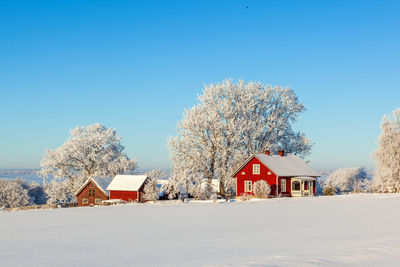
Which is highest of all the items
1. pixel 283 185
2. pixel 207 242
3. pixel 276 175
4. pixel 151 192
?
pixel 276 175

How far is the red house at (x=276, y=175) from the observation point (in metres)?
47.1

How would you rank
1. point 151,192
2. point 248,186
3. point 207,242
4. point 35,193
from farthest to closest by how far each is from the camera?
point 35,193
point 248,186
point 151,192
point 207,242

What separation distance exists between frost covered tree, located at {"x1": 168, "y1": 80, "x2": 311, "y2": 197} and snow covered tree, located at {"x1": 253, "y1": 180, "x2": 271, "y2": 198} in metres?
4.18

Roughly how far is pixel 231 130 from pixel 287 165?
25.5 feet

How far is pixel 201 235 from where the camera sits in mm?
17172

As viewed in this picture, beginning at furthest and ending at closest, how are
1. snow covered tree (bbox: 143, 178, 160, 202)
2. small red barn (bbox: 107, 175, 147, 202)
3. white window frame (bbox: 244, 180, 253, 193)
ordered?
small red barn (bbox: 107, 175, 147, 202)
white window frame (bbox: 244, 180, 253, 193)
snow covered tree (bbox: 143, 178, 160, 202)

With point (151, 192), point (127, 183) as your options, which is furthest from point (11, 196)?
point (151, 192)

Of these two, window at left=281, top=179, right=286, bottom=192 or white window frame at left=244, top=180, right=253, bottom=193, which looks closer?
window at left=281, top=179, right=286, bottom=192

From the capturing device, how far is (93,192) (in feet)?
173

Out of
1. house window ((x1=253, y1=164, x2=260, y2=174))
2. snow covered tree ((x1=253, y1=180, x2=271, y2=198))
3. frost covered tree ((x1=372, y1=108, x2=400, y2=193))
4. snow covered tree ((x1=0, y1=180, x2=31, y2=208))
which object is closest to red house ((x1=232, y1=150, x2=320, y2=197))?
house window ((x1=253, y1=164, x2=260, y2=174))

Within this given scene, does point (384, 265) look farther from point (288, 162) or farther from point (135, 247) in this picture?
point (288, 162)

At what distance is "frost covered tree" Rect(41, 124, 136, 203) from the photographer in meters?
55.9

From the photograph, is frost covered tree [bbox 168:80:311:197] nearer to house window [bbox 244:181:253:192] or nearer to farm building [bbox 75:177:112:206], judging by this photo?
house window [bbox 244:181:253:192]

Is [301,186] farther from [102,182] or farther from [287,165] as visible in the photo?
[102,182]
